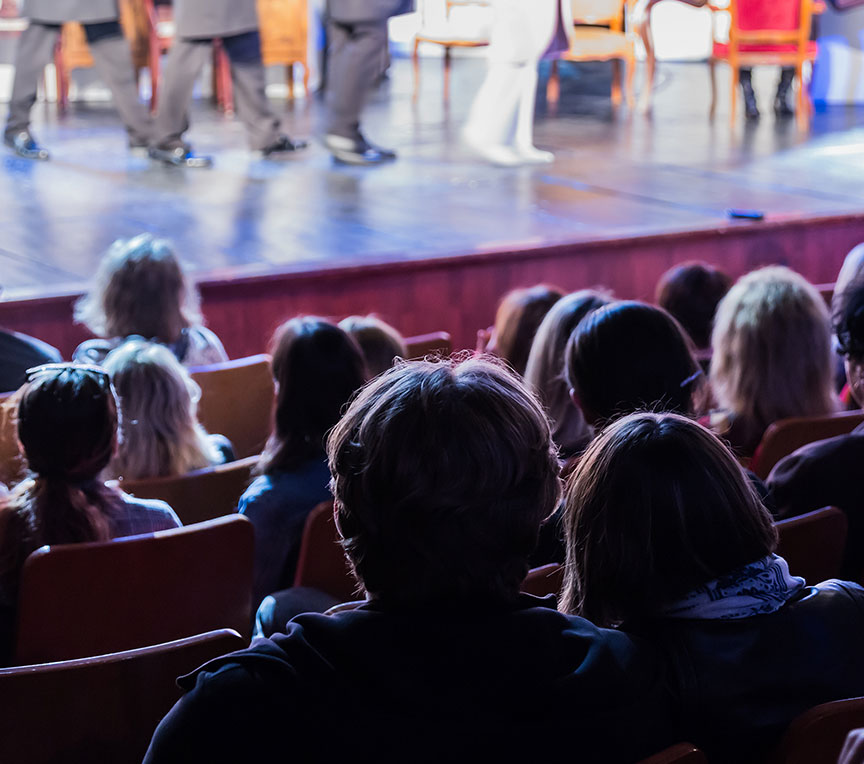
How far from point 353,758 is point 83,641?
729 millimetres

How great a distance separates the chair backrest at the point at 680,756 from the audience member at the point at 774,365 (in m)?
1.28

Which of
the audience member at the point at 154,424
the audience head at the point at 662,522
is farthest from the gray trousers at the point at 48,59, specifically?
the audience head at the point at 662,522

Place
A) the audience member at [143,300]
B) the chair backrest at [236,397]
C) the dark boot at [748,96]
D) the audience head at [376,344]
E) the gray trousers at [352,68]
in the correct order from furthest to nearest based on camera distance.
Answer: the dark boot at [748,96] → the gray trousers at [352,68] → the audience member at [143,300] → the chair backrest at [236,397] → the audience head at [376,344]

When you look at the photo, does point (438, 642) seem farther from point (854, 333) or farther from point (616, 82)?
point (616, 82)

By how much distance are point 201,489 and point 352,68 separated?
3.69 m

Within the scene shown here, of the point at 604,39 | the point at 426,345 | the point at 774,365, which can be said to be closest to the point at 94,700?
the point at 774,365

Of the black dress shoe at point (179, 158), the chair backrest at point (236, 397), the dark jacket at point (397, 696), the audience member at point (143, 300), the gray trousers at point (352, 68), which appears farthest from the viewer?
the gray trousers at point (352, 68)

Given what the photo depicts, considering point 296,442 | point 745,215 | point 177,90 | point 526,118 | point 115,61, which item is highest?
point 115,61

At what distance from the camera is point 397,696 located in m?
0.86

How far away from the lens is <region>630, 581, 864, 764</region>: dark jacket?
3.31 feet

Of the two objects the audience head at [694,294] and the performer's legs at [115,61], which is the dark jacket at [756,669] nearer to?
the audience head at [694,294]

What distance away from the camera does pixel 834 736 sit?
0.96 metres

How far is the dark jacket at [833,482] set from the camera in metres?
1.68

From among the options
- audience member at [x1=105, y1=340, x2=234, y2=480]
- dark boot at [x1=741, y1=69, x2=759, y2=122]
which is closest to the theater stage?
dark boot at [x1=741, y1=69, x2=759, y2=122]
